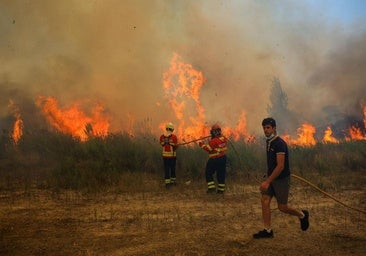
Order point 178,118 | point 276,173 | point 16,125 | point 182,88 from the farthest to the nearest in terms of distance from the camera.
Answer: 1. point 182,88
2. point 178,118
3. point 16,125
4. point 276,173

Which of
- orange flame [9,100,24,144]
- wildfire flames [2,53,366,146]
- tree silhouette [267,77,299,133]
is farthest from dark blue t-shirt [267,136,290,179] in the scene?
tree silhouette [267,77,299,133]

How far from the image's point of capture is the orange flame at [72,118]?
17.9 meters

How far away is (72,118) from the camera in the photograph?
60.2 feet

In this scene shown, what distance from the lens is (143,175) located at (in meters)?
11.0

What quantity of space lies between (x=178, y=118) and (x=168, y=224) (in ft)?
49.6

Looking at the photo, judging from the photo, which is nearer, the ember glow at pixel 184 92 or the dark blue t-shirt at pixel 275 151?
the dark blue t-shirt at pixel 275 151

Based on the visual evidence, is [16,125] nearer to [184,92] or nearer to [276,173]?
[184,92]

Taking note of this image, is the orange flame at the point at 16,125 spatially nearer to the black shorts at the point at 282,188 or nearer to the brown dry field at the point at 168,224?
the brown dry field at the point at 168,224

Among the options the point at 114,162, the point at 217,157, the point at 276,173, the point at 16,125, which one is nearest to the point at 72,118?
the point at 16,125

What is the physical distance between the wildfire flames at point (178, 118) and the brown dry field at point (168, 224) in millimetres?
7758

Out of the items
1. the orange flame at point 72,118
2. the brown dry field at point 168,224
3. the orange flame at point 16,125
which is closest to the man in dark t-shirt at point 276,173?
the brown dry field at point 168,224

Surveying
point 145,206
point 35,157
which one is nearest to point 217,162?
point 145,206

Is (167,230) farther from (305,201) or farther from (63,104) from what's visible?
(63,104)

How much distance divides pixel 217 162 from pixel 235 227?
9.43 ft
